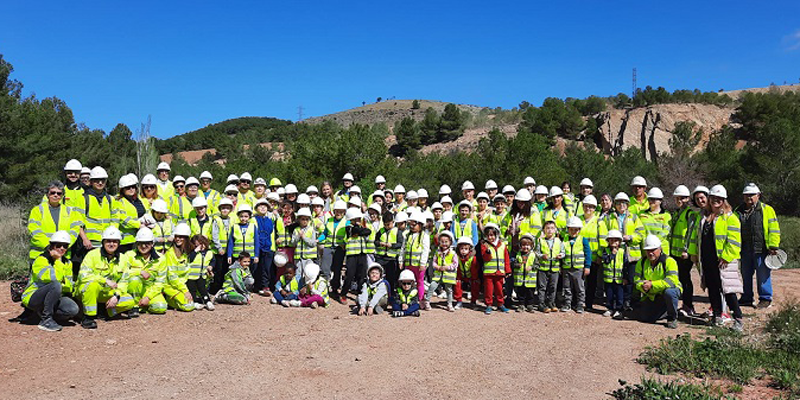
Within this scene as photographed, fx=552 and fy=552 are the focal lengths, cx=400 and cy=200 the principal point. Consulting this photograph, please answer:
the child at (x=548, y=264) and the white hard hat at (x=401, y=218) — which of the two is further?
the white hard hat at (x=401, y=218)

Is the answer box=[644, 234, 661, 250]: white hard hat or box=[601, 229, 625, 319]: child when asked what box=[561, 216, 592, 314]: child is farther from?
box=[644, 234, 661, 250]: white hard hat

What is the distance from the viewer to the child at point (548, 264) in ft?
27.4

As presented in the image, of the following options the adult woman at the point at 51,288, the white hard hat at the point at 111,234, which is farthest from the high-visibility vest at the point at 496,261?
the adult woman at the point at 51,288

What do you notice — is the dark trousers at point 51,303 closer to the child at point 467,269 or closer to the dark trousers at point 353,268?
the dark trousers at point 353,268

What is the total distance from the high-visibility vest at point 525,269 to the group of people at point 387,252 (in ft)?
0.07

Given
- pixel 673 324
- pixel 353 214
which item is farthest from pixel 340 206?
pixel 673 324

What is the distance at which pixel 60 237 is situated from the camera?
675 centimetres

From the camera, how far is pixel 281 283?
881cm

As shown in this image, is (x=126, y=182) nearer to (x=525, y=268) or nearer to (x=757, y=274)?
(x=525, y=268)

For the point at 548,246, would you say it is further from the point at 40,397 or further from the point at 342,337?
the point at 40,397

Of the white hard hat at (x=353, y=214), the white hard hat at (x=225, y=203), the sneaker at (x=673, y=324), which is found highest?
the white hard hat at (x=225, y=203)

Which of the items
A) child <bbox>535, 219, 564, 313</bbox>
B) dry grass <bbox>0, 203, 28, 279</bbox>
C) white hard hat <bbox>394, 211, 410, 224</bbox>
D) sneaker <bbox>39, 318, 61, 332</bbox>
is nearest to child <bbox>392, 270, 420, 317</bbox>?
white hard hat <bbox>394, 211, 410, 224</bbox>

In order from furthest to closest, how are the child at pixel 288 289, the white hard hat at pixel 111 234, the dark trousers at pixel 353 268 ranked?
the dark trousers at pixel 353 268 < the child at pixel 288 289 < the white hard hat at pixel 111 234

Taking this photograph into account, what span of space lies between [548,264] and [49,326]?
6772 millimetres
